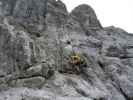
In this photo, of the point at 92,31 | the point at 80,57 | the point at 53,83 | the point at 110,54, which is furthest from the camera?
the point at 92,31

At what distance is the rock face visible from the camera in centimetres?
2124

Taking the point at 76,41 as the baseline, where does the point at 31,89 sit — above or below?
below

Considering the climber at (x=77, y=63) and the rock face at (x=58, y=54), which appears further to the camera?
the climber at (x=77, y=63)

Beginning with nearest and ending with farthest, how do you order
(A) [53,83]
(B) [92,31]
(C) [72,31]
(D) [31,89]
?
(D) [31,89], (A) [53,83], (C) [72,31], (B) [92,31]

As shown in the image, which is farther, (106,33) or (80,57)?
(106,33)

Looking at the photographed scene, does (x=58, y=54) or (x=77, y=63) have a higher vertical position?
(x=58, y=54)

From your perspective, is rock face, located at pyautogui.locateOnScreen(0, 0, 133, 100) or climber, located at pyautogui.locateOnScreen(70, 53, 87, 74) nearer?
rock face, located at pyautogui.locateOnScreen(0, 0, 133, 100)

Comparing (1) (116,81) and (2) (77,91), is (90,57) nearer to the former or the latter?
(1) (116,81)

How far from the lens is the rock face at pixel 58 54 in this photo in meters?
21.2

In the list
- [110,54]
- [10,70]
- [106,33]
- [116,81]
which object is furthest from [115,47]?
[10,70]

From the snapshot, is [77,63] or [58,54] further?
[58,54]

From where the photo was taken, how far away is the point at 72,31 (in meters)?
33.8

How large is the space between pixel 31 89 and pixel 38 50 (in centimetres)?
563

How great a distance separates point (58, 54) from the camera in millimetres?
26750
